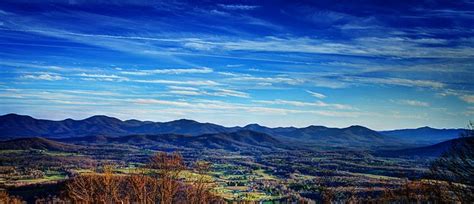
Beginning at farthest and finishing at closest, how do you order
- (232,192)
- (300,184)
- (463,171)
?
(300,184), (232,192), (463,171)

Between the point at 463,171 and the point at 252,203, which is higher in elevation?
the point at 463,171

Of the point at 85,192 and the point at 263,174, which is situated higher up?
the point at 85,192

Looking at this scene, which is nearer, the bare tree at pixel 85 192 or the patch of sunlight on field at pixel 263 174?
the bare tree at pixel 85 192

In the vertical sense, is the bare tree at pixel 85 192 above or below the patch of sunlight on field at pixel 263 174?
above

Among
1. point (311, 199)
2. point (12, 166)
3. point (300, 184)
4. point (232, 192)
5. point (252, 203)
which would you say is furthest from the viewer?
point (12, 166)

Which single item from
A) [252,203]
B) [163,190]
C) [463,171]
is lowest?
[252,203]

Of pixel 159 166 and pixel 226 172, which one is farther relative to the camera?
pixel 226 172

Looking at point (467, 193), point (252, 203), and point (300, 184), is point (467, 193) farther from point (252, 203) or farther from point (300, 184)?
point (300, 184)

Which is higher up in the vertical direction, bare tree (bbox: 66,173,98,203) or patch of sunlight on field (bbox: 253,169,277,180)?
bare tree (bbox: 66,173,98,203)

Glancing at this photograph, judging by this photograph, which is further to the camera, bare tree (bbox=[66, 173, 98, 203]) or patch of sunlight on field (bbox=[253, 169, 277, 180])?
patch of sunlight on field (bbox=[253, 169, 277, 180])

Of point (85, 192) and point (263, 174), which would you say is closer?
point (85, 192)

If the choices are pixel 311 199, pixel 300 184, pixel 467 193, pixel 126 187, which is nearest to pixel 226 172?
pixel 300 184
